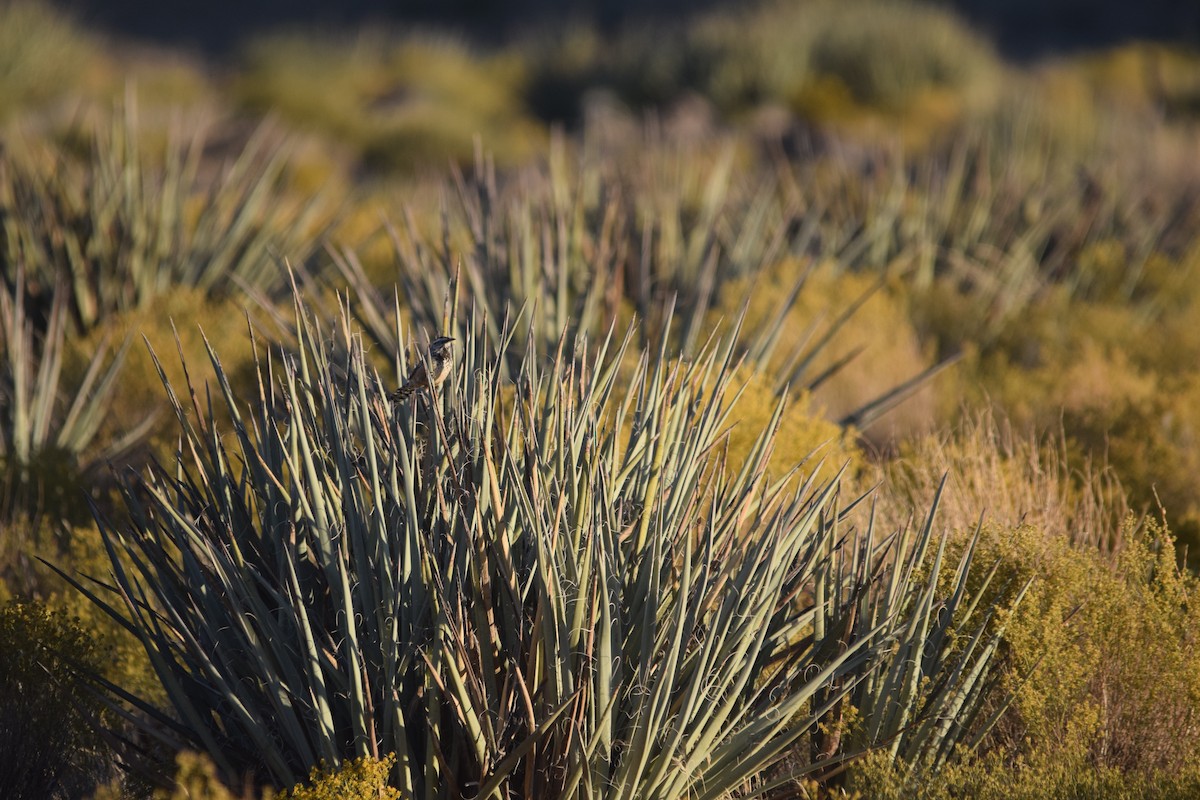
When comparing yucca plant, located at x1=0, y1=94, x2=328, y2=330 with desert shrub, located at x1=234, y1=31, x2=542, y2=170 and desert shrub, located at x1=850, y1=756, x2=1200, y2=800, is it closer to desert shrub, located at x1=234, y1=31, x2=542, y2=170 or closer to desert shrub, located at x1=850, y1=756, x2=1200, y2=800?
desert shrub, located at x1=850, y1=756, x2=1200, y2=800

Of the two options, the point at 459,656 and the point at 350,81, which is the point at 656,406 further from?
the point at 350,81

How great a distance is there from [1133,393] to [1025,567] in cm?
317

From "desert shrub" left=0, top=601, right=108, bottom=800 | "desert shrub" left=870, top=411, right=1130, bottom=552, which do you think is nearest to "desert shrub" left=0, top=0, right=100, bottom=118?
"desert shrub" left=0, top=601, right=108, bottom=800

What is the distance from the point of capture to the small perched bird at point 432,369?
3.04 metres

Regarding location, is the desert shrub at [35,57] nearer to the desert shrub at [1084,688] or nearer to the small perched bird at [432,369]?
the small perched bird at [432,369]

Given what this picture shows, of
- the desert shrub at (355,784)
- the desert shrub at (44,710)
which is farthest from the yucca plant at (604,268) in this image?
the desert shrub at (355,784)

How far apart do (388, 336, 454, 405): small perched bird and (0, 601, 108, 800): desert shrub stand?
1.20m

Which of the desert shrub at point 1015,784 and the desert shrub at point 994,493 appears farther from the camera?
the desert shrub at point 994,493

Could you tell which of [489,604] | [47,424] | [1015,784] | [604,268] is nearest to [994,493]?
[1015,784]

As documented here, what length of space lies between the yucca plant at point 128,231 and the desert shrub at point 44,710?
3.37 m

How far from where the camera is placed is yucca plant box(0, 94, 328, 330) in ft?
22.1

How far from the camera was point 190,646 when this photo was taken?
297 centimetres

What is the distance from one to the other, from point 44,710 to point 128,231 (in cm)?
413

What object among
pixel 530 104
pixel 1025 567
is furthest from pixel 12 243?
pixel 530 104
